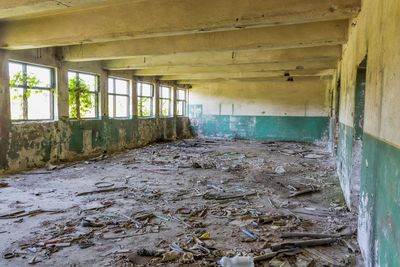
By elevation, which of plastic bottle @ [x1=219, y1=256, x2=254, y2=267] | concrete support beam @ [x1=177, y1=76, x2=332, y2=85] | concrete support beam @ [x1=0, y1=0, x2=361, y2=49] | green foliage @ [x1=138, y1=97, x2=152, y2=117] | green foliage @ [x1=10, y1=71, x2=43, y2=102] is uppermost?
concrete support beam @ [x1=177, y1=76, x2=332, y2=85]

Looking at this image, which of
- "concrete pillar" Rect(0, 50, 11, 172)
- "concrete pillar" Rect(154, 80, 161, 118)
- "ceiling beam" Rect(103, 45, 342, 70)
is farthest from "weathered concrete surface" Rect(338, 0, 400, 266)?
"concrete pillar" Rect(154, 80, 161, 118)

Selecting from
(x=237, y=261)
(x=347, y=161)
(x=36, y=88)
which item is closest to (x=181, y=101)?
(x=36, y=88)

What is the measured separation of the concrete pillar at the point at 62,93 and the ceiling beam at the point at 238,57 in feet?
5.59

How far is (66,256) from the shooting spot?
10.4 feet

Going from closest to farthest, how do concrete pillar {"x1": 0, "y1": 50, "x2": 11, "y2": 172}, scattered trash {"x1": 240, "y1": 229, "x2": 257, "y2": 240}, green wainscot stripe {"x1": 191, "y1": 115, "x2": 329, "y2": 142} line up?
scattered trash {"x1": 240, "y1": 229, "x2": 257, "y2": 240} → concrete pillar {"x1": 0, "y1": 50, "x2": 11, "y2": 172} → green wainscot stripe {"x1": 191, "y1": 115, "x2": 329, "y2": 142}

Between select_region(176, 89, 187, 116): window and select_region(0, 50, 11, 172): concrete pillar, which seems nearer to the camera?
select_region(0, 50, 11, 172): concrete pillar

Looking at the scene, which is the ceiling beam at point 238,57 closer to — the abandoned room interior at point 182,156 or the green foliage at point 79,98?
the abandoned room interior at point 182,156

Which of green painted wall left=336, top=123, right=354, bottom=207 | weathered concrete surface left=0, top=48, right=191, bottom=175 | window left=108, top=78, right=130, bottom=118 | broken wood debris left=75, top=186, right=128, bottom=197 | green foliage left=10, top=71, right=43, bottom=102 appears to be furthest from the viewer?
window left=108, top=78, right=130, bottom=118

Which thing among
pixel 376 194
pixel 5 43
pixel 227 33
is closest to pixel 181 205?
pixel 376 194

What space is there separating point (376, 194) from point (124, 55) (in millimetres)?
6026

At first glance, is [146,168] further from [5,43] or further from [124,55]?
[5,43]

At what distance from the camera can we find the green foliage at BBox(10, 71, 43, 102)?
717cm

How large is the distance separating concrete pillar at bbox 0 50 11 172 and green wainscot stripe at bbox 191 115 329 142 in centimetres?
1069

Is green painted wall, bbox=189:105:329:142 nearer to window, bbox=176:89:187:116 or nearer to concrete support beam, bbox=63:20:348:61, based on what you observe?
window, bbox=176:89:187:116
